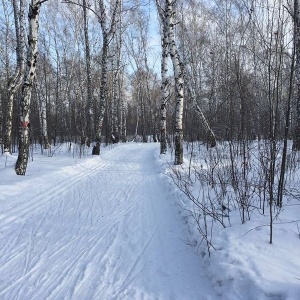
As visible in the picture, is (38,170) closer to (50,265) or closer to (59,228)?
(59,228)

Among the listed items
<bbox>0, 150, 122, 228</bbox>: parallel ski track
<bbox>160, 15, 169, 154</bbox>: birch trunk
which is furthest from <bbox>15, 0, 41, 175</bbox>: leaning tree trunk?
<bbox>160, 15, 169, 154</bbox>: birch trunk

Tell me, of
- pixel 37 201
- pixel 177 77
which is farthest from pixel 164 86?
pixel 37 201

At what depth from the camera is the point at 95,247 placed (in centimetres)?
448

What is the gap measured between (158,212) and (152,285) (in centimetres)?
269

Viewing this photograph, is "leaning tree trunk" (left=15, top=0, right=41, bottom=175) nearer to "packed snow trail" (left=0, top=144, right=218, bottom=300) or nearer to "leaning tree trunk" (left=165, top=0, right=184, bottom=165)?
"packed snow trail" (left=0, top=144, right=218, bottom=300)

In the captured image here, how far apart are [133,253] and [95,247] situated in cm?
60

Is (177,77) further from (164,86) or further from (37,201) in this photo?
(37,201)

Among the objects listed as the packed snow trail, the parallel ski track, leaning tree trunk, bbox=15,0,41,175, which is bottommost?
the packed snow trail

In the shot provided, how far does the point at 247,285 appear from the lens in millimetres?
3068

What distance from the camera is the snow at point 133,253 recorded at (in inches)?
128

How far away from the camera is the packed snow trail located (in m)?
3.40

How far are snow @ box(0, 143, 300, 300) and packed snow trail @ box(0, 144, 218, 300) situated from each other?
0.04ft

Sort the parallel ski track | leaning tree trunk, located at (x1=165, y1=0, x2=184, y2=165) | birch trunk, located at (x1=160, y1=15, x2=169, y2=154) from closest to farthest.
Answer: the parallel ski track → leaning tree trunk, located at (x1=165, y1=0, x2=184, y2=165) → birch trunk, located at (x1=160, y1=15, x2=169, y2=154)

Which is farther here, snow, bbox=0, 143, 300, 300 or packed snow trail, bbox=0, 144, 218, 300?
packed snow trail, bbox=0, 144, 218, 300
